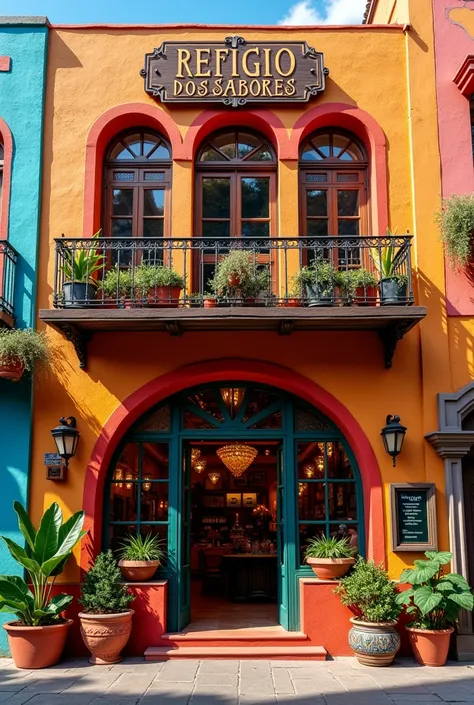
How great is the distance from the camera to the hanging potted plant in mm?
9344

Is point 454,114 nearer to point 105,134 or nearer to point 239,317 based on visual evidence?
point 239,317

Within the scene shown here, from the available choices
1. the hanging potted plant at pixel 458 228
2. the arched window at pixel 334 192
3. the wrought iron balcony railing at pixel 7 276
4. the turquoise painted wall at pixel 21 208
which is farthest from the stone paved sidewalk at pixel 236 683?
the arched window at pixel 334 192

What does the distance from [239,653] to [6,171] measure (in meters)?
7.06

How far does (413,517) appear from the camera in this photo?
30.0 feet

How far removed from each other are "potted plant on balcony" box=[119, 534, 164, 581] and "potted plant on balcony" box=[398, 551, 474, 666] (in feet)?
9.95

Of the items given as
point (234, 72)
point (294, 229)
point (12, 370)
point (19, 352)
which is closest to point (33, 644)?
point (12, 370)

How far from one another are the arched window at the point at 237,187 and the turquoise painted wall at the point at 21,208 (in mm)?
2309

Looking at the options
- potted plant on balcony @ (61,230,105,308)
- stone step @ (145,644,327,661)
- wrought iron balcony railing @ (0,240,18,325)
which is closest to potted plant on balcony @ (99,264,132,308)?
potted plant on balcony @ (61,230,105,308)

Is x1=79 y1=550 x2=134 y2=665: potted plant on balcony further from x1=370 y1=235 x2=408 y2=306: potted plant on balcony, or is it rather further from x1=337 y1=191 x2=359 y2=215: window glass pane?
x1=337 y1=191 x2=359 y2=215: window glass pane

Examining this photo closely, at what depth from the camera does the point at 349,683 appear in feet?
25.2

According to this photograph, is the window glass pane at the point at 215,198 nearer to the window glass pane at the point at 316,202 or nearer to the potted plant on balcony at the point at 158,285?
the window glass pane at the point at 316,202

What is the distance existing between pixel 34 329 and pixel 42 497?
2195 mm

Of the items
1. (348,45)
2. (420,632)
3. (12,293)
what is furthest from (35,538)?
(348,45)

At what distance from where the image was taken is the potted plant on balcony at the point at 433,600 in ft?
26.9
